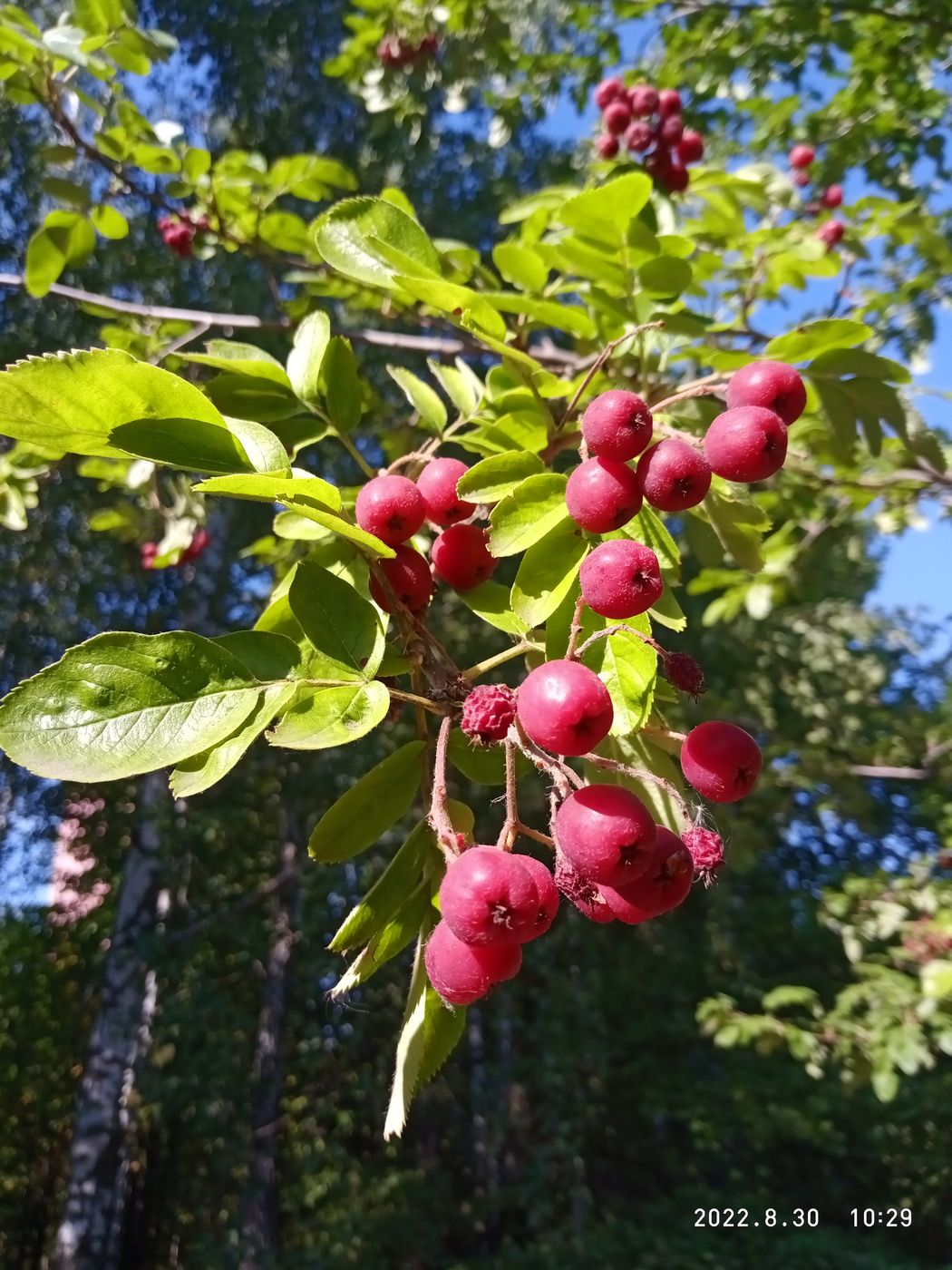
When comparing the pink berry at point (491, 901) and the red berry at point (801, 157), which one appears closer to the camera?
the pink berry at point (491, 901)

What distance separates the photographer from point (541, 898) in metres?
0.76

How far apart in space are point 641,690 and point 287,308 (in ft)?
6.43

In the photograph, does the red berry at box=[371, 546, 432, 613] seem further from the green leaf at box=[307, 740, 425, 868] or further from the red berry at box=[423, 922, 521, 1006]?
the red berry at box=[423, 922, 521, 1006]

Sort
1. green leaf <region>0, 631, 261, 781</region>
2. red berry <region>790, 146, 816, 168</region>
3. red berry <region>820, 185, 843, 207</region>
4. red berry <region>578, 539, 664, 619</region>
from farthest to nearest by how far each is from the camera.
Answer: red berry <region>790, 146, 816, 168</region> → red berry <region>820, 185, 843, 207</region> → red berry <region>578, 539, 664, 619</region> → green leaf <region>0, 631, 261, 781</region>

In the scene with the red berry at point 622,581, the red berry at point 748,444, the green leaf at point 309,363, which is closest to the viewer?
the red berry at point 622,581

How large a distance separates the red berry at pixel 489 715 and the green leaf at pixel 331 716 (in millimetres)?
83

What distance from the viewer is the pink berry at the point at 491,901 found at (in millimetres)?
732

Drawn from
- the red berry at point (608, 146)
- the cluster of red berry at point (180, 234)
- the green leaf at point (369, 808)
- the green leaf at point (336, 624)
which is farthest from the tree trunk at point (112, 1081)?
the green leaf at point (336, 624)

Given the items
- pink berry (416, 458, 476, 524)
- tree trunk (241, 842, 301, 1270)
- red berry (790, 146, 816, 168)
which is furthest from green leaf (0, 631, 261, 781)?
tree trunk (241, 842, 301, 1270)

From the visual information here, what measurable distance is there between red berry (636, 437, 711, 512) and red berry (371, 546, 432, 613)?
0.93ft

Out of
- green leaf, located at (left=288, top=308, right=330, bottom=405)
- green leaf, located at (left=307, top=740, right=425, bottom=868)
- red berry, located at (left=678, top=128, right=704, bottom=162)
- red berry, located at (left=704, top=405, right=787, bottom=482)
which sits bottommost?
green leaf, located at (left=307, top=740, right=425, bottom=868)

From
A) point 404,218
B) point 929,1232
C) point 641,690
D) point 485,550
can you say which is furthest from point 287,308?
point 929,1232

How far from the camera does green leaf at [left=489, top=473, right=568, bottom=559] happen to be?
35.3 inches

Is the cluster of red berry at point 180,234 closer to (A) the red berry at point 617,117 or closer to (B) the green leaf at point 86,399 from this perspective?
(A) the red berry at point 617,117
